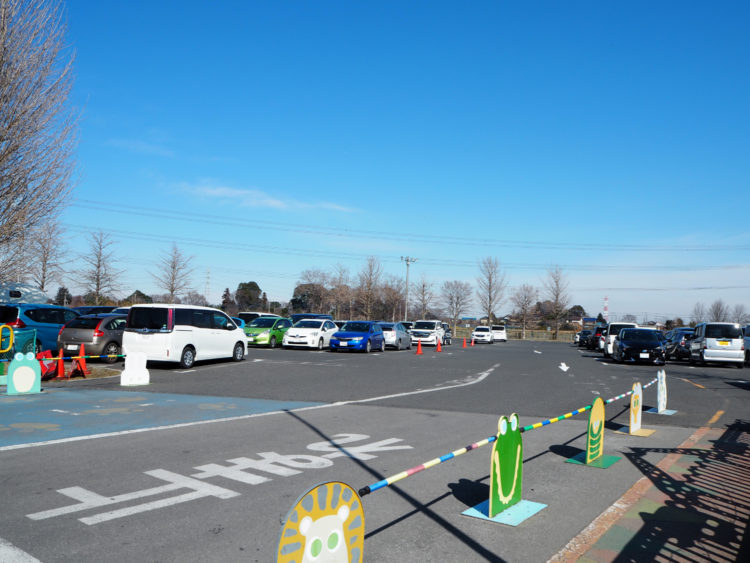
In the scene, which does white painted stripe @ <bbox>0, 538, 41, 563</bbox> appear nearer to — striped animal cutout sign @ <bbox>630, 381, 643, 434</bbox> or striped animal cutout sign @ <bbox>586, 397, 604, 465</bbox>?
striped animal cutout sign @ <bbox>586, 397, 604, 465</bbox>

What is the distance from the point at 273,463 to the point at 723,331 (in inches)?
974

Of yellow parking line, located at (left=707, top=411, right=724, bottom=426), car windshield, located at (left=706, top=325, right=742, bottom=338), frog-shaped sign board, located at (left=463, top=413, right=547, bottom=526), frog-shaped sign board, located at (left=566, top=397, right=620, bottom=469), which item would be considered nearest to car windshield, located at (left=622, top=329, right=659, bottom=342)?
car windshield, located at (left=706, top=325, right=742, bottom=338)

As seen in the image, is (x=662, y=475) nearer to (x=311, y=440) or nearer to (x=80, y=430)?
(x=311, y=440)

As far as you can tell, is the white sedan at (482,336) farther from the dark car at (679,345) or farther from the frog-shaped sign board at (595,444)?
the frog-shaped sign board at (595,444)

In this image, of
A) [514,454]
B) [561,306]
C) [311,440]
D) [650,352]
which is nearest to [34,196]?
[311,440]

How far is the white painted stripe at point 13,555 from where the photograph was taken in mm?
4027

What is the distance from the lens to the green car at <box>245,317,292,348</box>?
2805 cm

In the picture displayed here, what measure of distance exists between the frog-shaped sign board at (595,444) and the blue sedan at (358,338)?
19871mm

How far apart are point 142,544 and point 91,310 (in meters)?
24.2

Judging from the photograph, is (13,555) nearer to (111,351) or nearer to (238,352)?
(111,351)

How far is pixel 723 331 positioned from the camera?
2562 centimetres

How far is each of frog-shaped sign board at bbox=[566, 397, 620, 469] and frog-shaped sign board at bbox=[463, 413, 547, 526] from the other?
187 centimetres

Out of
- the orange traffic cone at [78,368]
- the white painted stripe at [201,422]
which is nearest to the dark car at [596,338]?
the white painted stripe at [201,422]

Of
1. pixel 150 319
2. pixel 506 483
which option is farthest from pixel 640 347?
pixel 506 483
